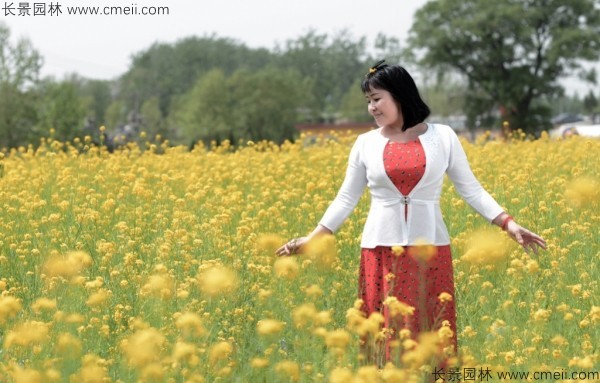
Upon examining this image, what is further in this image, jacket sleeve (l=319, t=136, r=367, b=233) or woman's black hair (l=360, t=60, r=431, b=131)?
jacket sleeve (l=319, t=136, r=367, b=233)

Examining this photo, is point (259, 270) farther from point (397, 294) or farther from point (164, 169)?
point (164, 169)

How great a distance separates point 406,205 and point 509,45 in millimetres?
41632

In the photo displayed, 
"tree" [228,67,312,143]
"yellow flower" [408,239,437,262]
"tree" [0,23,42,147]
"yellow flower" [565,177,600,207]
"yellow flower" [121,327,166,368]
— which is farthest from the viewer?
"tree" [228,67,312,143]

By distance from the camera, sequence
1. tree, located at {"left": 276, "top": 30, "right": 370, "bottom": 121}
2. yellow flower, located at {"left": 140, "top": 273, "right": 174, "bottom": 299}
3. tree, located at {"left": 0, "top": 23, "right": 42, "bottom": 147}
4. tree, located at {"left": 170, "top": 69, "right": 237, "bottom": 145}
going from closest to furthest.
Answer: yellow flower, located at {"left": 140, "top": 273, "right": 174, "bottom": 299}
tree, located at {"left": 0, "top": 23, "right": 42, "bottom": 147}
tree, located at {"left": 170, "top": 69, "right": 237, "bottom": 145}
tree, located at {"left": 276, "top": 30, "right": 370, "bottom": 121}

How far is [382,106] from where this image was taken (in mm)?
3779

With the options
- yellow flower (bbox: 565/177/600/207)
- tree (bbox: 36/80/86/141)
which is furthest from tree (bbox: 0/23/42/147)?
yellow flower (bbox: 565/177/600/207)

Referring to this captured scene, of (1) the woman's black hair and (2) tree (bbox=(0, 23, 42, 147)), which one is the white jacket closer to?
(1) the woman's black hair

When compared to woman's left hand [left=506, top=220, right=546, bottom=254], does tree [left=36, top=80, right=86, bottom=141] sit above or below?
above

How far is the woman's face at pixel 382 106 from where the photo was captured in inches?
149

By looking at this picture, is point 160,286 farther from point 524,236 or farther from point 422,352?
point 524,236

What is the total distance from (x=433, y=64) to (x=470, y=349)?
135 ft

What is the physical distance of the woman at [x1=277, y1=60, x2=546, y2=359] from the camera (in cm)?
380

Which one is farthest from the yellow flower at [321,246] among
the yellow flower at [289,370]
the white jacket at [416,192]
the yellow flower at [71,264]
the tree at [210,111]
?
the tree at [210,111]

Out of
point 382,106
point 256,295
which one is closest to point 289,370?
point 382,106
